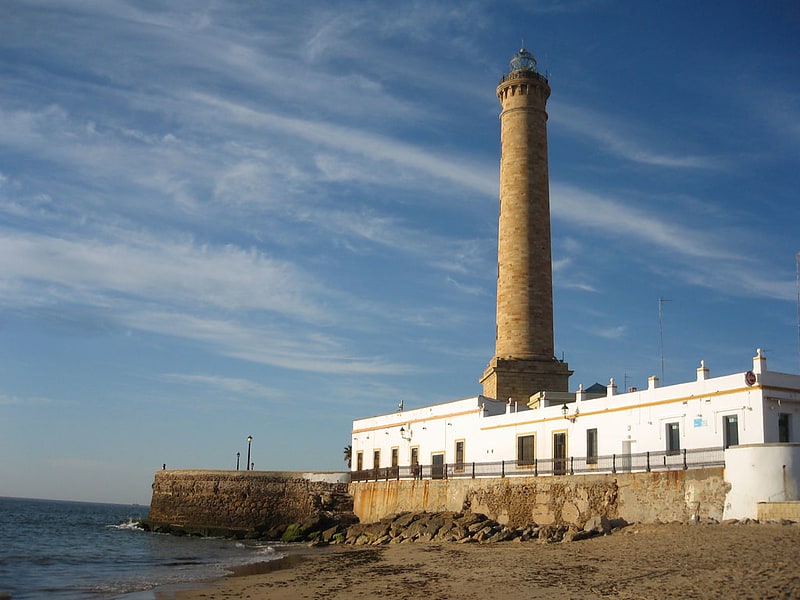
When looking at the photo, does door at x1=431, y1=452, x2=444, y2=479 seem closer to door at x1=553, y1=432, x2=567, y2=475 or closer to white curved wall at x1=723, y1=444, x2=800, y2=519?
door at x1=553, y1=432, x2=567, y2=475

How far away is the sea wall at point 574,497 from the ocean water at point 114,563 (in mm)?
6273

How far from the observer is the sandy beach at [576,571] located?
15.2m

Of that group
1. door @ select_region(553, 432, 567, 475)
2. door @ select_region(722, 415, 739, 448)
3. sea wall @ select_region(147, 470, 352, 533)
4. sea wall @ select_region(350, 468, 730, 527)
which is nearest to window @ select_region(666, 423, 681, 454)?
door @ select_region(722, 415, 739, 448)

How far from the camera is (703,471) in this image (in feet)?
72.9

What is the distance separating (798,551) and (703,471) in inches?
240

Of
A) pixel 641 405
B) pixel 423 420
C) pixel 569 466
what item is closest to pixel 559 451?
pixel 569 466

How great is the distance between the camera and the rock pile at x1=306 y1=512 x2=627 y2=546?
76.9 feet

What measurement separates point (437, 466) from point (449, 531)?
6.17 meters

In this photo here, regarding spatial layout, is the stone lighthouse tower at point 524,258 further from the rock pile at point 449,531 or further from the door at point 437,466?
the rock pile at point 449,531

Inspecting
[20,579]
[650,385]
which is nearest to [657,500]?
[650,385]

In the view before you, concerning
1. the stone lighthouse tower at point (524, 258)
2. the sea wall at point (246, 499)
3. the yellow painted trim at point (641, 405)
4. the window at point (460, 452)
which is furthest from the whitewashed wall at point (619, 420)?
the sea wall at point (246, 499)

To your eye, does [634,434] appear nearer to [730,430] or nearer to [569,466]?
[569,466]

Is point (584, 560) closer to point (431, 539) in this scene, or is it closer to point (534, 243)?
point (431, 539)

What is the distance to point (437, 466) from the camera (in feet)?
111
